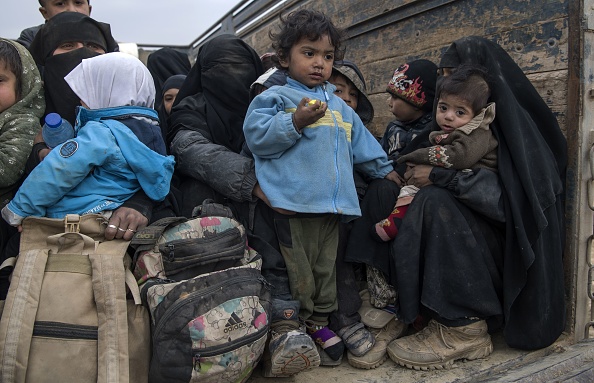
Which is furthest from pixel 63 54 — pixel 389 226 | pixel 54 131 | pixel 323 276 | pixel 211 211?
pixel 389 226

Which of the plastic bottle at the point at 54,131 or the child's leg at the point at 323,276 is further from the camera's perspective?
the child's leg at the point at 323,276

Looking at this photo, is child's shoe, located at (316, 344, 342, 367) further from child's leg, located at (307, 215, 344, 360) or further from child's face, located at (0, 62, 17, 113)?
child's face, located at (0, 62, 17, 113)

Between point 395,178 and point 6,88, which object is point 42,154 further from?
point 395,178

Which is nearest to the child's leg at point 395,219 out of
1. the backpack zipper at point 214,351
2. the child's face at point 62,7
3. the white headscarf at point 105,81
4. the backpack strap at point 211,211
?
the backpack strap at point 211,211

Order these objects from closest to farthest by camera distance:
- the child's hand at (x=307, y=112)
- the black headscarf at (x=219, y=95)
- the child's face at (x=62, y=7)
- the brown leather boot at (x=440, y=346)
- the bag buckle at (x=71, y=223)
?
the bag buckle at (x=71, y=223) < the child's hand at (x=307, y=112) < the brown leather boot at (x=440, y=346) < the black headscarf at (x=219, y=95) < the child's face at (x=62, y=7)

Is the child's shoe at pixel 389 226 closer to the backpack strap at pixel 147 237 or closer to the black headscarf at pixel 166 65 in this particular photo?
the backpack strap at pixel 147 237

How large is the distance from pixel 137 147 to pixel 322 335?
3.61 ft

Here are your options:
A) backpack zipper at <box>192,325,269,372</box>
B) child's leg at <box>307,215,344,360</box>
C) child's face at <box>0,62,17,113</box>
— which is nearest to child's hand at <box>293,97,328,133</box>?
child's leg at <box>307,215,344,360</box>

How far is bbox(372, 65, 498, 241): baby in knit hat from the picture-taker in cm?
206

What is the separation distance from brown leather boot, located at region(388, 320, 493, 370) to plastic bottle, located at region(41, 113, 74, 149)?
63.5 inches

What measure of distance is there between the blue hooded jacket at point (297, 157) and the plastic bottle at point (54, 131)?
73cm

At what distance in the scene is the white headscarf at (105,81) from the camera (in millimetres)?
2061

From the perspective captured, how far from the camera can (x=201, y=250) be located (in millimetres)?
1771

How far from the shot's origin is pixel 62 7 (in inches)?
A: 134
